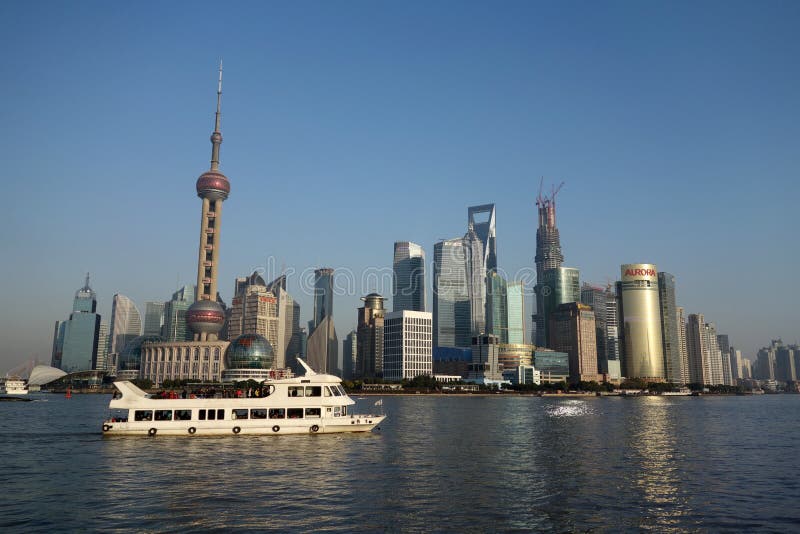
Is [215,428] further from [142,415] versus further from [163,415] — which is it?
[142,415]

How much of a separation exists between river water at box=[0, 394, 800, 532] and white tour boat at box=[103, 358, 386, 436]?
1.76 metres

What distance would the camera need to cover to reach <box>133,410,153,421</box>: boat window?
69875 mm

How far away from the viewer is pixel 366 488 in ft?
138

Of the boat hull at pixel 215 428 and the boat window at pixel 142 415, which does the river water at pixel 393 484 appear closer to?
the boat hull at pixel 215 428

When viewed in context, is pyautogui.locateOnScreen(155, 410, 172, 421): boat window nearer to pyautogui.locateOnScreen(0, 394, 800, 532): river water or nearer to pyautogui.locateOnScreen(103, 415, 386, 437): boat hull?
pyautogui.locateOnScreen(103, 415, 386, 437): boat hull

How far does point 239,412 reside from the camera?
70688mm

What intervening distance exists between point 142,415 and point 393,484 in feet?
132

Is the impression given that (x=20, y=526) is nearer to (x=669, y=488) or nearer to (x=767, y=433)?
(x=669, y=488)

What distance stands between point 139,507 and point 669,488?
118 feet

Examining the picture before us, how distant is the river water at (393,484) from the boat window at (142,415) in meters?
3.88

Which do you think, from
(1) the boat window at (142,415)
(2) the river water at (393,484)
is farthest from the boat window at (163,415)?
(2) the river water at (393,484)

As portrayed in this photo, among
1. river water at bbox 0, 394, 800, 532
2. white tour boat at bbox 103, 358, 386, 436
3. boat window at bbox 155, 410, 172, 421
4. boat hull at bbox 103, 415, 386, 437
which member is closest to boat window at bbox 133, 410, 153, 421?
white tour boat at bbox 103, 358, 386, 436

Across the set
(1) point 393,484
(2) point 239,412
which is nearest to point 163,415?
(2) point 239,412

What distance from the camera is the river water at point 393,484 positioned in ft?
109
